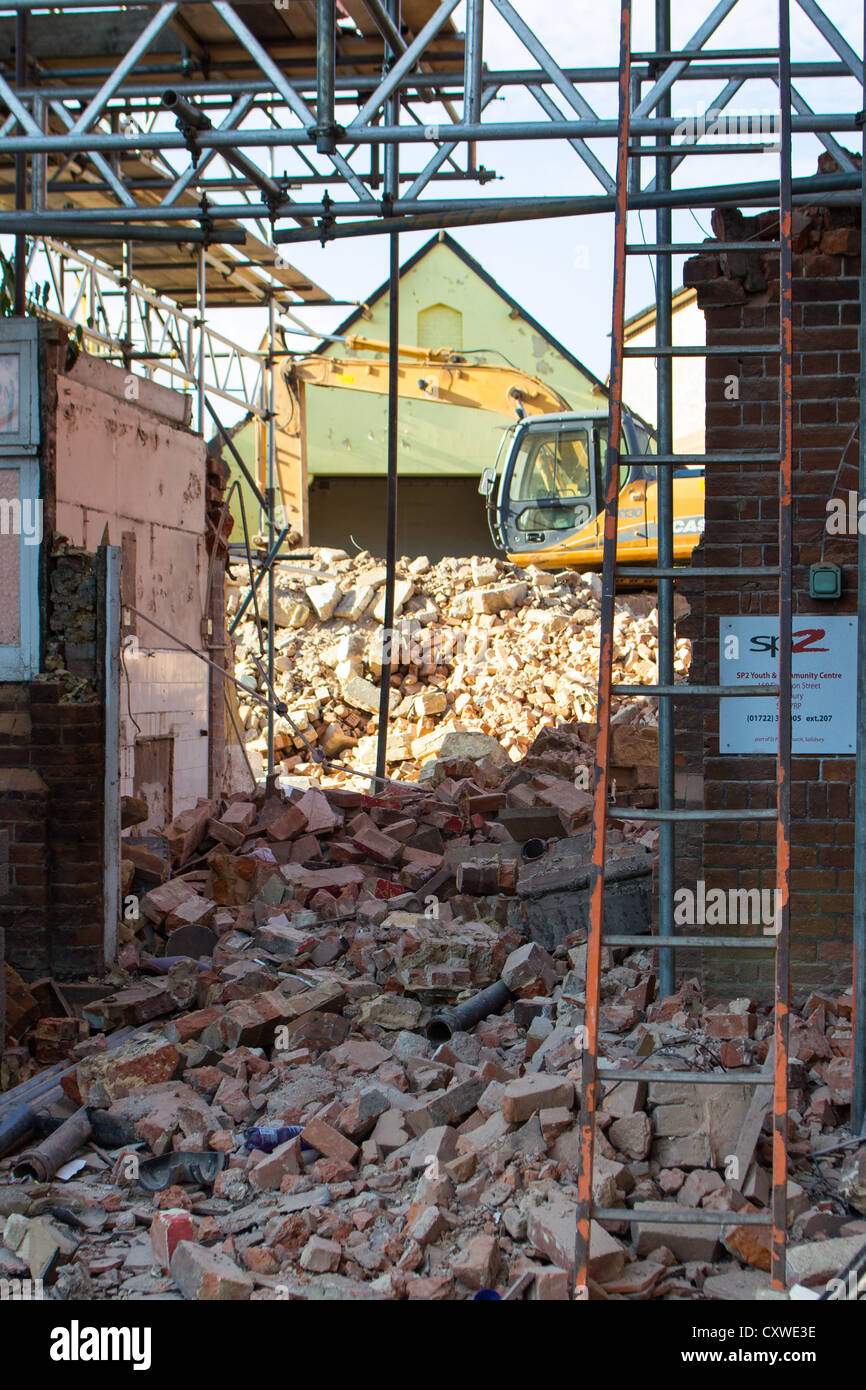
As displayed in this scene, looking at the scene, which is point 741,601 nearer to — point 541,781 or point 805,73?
point 805,73

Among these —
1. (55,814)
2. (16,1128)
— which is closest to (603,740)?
(16,1128)

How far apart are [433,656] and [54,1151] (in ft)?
51.9

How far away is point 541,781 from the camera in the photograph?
33.4 ft

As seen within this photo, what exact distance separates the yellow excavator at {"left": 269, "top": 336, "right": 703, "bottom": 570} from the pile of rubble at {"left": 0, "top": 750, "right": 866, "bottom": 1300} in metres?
11.2

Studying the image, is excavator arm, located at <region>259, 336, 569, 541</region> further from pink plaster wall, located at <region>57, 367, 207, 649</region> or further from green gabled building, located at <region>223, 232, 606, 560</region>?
pink plaster wall, located at <region>57, 367, 207, 649</region>

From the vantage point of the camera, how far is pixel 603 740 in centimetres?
359

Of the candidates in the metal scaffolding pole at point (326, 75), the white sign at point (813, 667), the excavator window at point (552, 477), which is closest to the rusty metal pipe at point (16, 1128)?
the white sign at point (813, 667)

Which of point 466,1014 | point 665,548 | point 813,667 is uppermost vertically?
point 665,548

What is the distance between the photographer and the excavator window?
18.9 m

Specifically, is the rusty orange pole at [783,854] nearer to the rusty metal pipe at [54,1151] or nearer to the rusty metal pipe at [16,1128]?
the rusty metal pipe at [54,1151]

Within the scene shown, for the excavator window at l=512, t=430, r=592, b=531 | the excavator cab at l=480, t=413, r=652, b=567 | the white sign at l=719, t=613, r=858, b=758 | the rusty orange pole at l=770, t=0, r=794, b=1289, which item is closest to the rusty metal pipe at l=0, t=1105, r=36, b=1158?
the rusty orange pole at l=770, t=0, r=794, b=1289

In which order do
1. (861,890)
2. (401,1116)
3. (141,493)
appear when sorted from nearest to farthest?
(861,890)
(401,1116)
(141,493)

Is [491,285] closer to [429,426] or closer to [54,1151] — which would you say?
[429,426]
